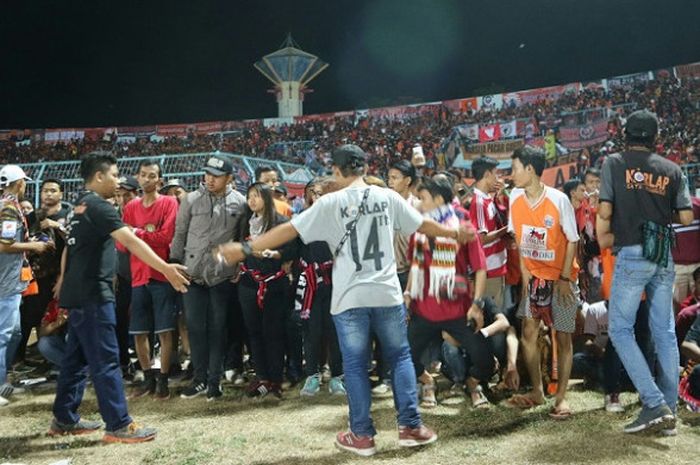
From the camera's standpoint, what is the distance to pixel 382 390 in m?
5.22

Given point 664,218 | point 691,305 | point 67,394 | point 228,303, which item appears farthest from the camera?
point 228,303

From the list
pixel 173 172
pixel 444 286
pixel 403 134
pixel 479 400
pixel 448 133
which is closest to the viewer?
pixel 444 286

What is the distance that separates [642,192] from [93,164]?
12.7ft

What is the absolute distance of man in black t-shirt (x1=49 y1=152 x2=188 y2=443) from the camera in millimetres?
3920

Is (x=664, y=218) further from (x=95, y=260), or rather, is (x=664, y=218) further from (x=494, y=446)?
(x=95, y=260)

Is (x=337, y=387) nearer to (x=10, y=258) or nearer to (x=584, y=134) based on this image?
(x=10, y=258)

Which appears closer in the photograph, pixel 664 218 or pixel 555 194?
pixel 664 218

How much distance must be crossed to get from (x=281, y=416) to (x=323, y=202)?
197 centimetres

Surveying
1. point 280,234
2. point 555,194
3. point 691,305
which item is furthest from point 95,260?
point 691,305

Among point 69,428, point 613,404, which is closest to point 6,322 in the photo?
point 69,428

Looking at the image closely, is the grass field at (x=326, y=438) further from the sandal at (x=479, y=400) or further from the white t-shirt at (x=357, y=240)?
the white t-shirt at (x=357, y=240)

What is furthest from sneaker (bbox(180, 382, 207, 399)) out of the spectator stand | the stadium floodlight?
the stadium floodlight

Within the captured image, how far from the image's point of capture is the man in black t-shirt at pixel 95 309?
3.92 meters

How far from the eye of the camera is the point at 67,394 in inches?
165
